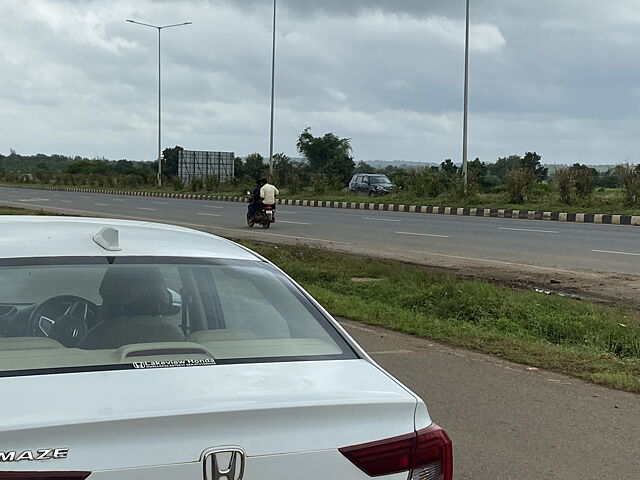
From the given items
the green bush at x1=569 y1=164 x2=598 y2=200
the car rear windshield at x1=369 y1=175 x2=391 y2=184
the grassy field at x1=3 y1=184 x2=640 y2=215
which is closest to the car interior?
the grassy field at x1=3 y1=184 x2=640 y2=215

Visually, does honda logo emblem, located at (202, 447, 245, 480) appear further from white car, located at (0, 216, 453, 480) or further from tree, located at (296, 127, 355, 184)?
tree, located at (296, 127, 355, 184)

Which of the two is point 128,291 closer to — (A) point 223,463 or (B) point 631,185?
(A) point 223,463

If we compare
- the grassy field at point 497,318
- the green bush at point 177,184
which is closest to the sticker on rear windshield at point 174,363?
the grassy field at point 497,318

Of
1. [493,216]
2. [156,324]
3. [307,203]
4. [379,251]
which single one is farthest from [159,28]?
[156,324]

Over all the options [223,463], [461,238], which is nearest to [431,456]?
[223,463]

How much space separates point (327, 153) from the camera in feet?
221

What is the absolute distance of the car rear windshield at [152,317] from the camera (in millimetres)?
2615

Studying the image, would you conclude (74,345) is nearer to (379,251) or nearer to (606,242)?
(379,251)

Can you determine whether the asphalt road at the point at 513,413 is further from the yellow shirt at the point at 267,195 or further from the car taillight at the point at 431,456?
the yellow shirt at the point at 267,195

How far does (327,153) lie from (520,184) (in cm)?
3636

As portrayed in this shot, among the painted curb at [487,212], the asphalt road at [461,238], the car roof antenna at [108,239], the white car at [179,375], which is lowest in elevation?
the asphalt road at [461,238]

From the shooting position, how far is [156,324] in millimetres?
2895

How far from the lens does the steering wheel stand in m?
2.92

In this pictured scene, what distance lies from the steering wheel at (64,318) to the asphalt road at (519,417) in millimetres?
2009
